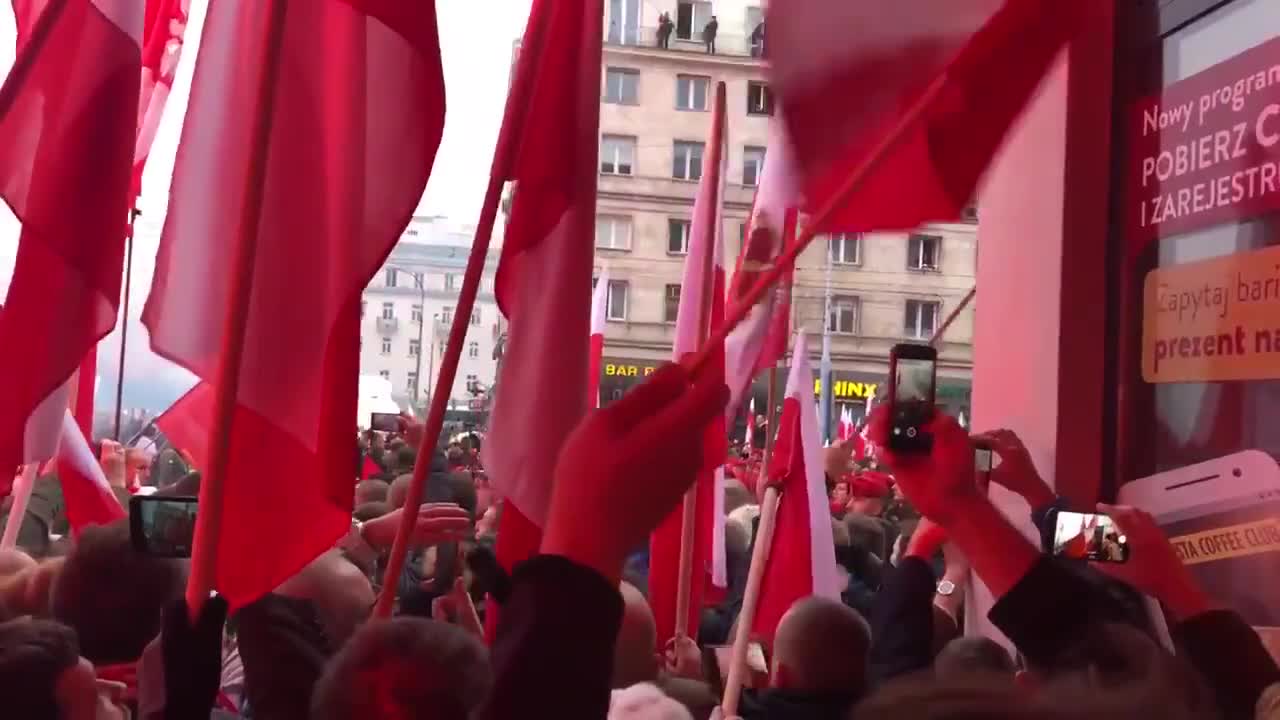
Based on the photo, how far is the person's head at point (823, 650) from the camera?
2.60 meters

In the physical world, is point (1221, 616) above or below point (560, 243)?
below

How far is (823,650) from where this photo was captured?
259cm

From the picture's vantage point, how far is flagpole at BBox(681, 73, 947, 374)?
1.93m

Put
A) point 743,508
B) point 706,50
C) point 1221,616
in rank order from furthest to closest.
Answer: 1. point 706,50
2. point 743,508
3. point 1221,616

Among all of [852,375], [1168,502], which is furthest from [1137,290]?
[852,375]

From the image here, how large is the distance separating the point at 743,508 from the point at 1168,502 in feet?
6.83

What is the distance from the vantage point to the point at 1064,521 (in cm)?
210

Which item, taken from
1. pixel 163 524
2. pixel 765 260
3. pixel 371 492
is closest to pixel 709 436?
pixel 765 260

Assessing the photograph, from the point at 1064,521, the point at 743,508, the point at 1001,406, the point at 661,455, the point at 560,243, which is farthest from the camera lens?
the point at 743,508

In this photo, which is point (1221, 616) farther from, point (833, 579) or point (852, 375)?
point (852, 375)

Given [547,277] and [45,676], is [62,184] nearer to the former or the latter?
[547,277]

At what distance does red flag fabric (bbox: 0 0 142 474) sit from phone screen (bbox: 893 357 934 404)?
145 cm

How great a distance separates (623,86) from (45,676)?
25.6 metres

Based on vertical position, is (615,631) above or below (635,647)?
above
